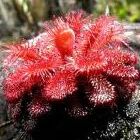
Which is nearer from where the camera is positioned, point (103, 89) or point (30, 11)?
point (103, 89)

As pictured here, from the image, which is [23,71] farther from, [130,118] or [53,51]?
[130,118]

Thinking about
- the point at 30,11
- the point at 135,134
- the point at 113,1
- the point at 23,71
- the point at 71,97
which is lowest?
the point at 113,1

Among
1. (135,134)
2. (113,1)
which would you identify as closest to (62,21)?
(135,134)

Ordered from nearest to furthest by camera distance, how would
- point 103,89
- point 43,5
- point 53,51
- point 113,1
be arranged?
point 103,89 < point 53,51 < point 43,5 < point 113,1

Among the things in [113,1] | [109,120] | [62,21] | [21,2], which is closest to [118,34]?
[62,21]

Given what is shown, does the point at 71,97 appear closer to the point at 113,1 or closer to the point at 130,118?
the point at 130,118

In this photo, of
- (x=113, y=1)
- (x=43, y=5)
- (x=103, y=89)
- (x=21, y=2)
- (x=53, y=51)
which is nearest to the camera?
(x=103, y=89)

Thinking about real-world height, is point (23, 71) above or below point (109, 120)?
above
